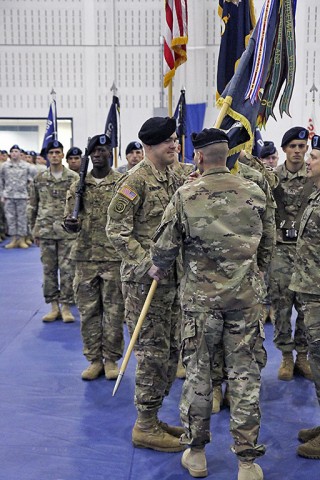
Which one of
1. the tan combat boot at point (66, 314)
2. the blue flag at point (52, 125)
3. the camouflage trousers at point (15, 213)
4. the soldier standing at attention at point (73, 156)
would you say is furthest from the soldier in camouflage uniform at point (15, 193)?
the tan combat boot at point (66, 314)

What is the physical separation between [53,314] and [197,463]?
3.15 meters

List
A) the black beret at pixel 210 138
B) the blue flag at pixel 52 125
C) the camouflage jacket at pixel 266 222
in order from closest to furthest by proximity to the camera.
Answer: the black beret at pixel 210 138, the camouflage jacket at pixel 266 222, the blue flag at pixel 52 125

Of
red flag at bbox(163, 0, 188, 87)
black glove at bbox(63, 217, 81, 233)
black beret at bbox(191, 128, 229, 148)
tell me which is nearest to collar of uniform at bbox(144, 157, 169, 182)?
black beret at bbox(191, 128, 229, 148)

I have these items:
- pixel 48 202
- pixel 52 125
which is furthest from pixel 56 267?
pixel 52 125

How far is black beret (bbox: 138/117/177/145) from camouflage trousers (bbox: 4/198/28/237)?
7552 mm

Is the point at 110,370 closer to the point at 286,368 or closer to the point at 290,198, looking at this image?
the point at 286,368

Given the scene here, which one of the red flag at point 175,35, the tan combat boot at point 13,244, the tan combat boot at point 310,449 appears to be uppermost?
the red flag at point 175,35

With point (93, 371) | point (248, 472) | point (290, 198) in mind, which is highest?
point (290, 198)

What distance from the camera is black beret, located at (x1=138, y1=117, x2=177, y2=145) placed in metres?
2.75

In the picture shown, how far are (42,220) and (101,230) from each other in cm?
166

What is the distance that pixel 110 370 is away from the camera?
12.7ft

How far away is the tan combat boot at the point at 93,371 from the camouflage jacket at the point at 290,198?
164 cm

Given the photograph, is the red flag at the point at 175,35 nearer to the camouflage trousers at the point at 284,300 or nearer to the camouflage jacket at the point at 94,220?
the camouflage jacket at the point at 94,220

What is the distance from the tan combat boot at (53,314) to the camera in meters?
5.38
